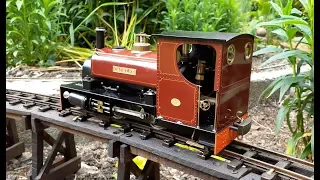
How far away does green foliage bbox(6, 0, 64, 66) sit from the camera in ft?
16.6

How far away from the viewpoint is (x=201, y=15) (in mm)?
5625

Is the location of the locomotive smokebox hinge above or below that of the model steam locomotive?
below

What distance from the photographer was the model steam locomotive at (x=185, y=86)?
8.23 feet

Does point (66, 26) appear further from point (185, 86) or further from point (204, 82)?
point (185, 86)

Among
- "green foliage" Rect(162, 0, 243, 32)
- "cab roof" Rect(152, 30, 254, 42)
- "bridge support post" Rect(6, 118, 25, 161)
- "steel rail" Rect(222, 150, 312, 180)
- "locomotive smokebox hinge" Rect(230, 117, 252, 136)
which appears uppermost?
"green foliage" Rect(162, 0, 243, 32)

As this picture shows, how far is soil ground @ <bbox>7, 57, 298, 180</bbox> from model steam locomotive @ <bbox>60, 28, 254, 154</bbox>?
3.85 feet

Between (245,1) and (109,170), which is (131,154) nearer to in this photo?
(109,170)

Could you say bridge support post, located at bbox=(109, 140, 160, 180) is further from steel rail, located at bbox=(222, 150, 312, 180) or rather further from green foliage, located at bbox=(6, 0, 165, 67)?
green foliage, located at bbox=(6, 0, 165, 67)

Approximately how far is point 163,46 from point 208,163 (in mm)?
911

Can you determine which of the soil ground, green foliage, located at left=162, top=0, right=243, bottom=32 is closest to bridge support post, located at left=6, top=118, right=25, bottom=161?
the soil ground

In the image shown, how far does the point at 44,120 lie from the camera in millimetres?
3371

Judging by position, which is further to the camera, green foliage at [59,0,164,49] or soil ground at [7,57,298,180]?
green foliage at [59,0,164,49]

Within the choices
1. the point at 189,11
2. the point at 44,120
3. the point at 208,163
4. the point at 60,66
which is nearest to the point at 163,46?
the point at 208,163

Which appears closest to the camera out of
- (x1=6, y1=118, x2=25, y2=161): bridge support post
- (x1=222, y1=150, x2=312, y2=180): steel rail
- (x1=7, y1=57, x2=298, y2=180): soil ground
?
(x1=222, y1=150, x2=312, y2=180): steel rail
